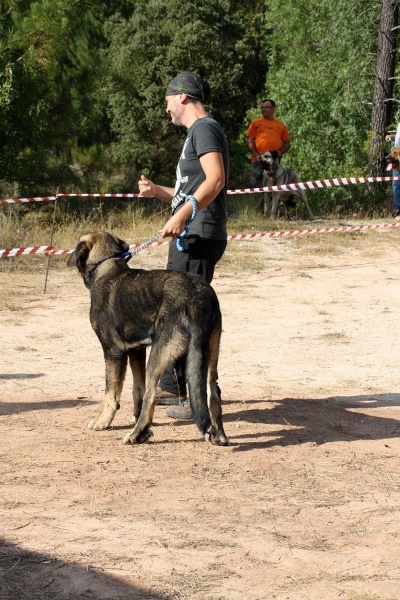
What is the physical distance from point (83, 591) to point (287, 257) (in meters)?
10.5

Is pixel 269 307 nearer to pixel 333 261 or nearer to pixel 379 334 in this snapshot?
pixel 379 334

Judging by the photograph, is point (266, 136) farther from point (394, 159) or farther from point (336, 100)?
point (336, 100)

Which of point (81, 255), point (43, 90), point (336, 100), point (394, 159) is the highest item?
point (336, 100)

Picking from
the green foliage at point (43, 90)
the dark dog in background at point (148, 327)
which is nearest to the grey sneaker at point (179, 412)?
the dark dog in background at point (148, 327)

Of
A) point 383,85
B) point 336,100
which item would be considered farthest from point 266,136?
point 383,85

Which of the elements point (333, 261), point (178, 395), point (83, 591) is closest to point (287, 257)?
point (333, 261)

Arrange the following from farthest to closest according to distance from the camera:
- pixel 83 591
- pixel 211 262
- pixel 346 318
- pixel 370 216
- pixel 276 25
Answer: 1. pixel 276 25
2. pixel 370 216
3. pixel 346 318
4. pixel 211 262
5. pixel 83 591

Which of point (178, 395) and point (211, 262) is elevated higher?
point (211, 262)

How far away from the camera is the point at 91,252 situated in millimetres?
5480

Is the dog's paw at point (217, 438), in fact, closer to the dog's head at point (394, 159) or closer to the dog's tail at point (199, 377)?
the dog's tail at point (199, 377)

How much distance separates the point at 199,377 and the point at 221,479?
1.90ft

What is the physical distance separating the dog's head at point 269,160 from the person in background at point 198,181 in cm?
1064

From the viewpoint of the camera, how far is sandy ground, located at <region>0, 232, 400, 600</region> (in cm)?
350

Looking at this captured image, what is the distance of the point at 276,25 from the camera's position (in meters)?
28.3
